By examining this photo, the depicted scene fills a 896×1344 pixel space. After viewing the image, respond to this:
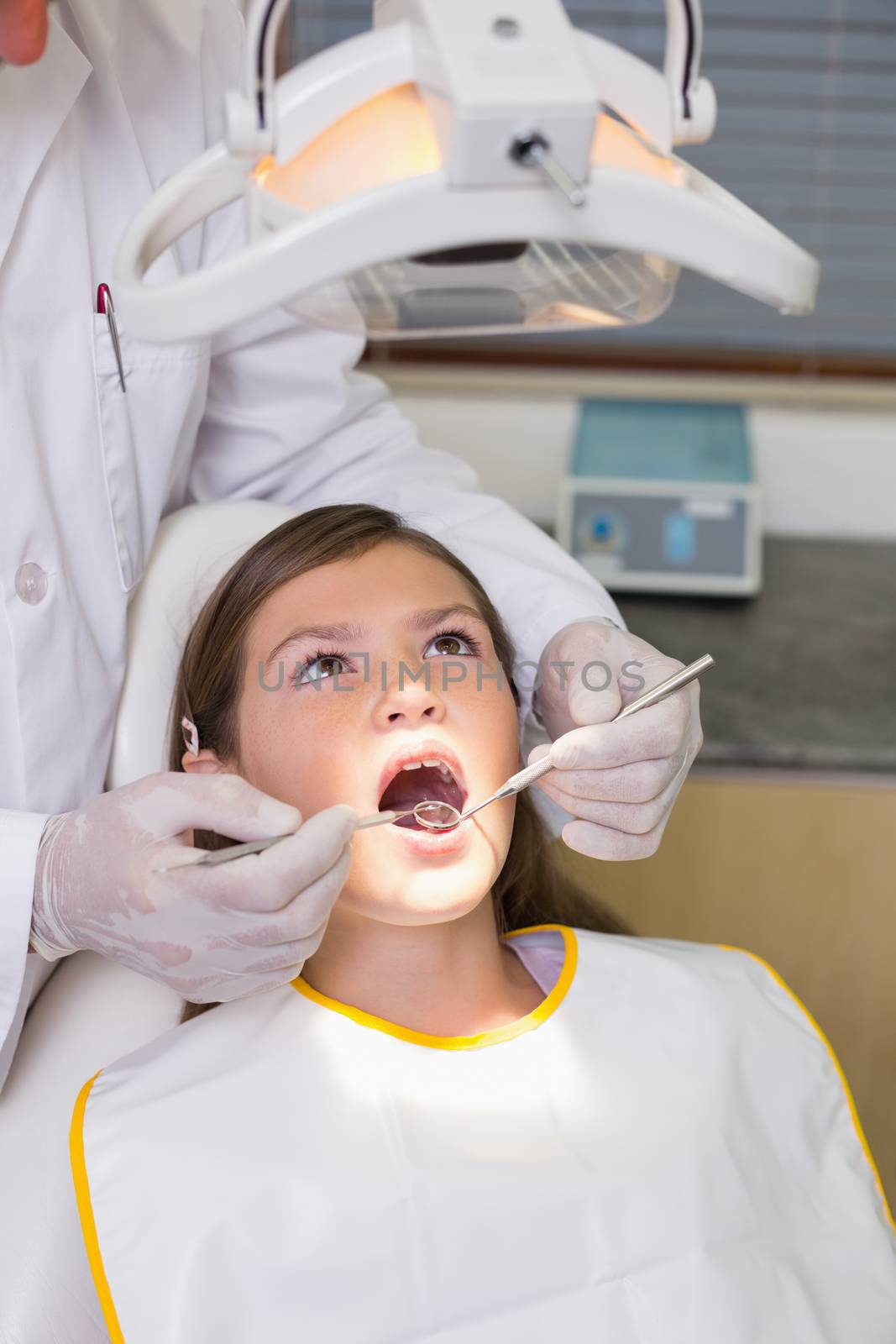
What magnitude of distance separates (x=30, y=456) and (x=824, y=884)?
1.35m

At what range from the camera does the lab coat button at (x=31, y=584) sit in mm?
1220

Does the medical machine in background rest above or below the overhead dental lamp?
below

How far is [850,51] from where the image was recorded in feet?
7.71

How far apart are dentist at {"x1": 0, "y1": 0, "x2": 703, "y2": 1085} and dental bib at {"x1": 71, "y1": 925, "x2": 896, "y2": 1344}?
0.50ft

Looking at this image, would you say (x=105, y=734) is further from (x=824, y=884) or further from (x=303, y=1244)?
(x=824, y=884)

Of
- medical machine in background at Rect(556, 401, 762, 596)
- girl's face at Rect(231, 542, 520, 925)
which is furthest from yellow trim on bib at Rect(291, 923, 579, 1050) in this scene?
medical machine in background at Rect(556, 401, 762, 596)

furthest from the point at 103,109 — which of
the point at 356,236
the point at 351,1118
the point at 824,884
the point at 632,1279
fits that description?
the point at 824,884

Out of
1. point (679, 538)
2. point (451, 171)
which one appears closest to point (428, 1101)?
point (451, 171)

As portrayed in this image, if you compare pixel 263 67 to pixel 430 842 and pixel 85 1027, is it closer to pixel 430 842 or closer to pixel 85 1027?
pixel 430 842

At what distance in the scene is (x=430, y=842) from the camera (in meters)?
1.18

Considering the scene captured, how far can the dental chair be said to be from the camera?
1.11 meters

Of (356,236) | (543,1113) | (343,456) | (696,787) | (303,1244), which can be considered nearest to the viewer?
(356,236)

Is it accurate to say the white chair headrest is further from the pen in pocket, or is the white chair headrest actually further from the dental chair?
the pen in pocket

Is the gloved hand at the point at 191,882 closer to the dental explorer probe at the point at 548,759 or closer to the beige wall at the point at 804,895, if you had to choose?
the dental explorer probe at the point at 548,759
